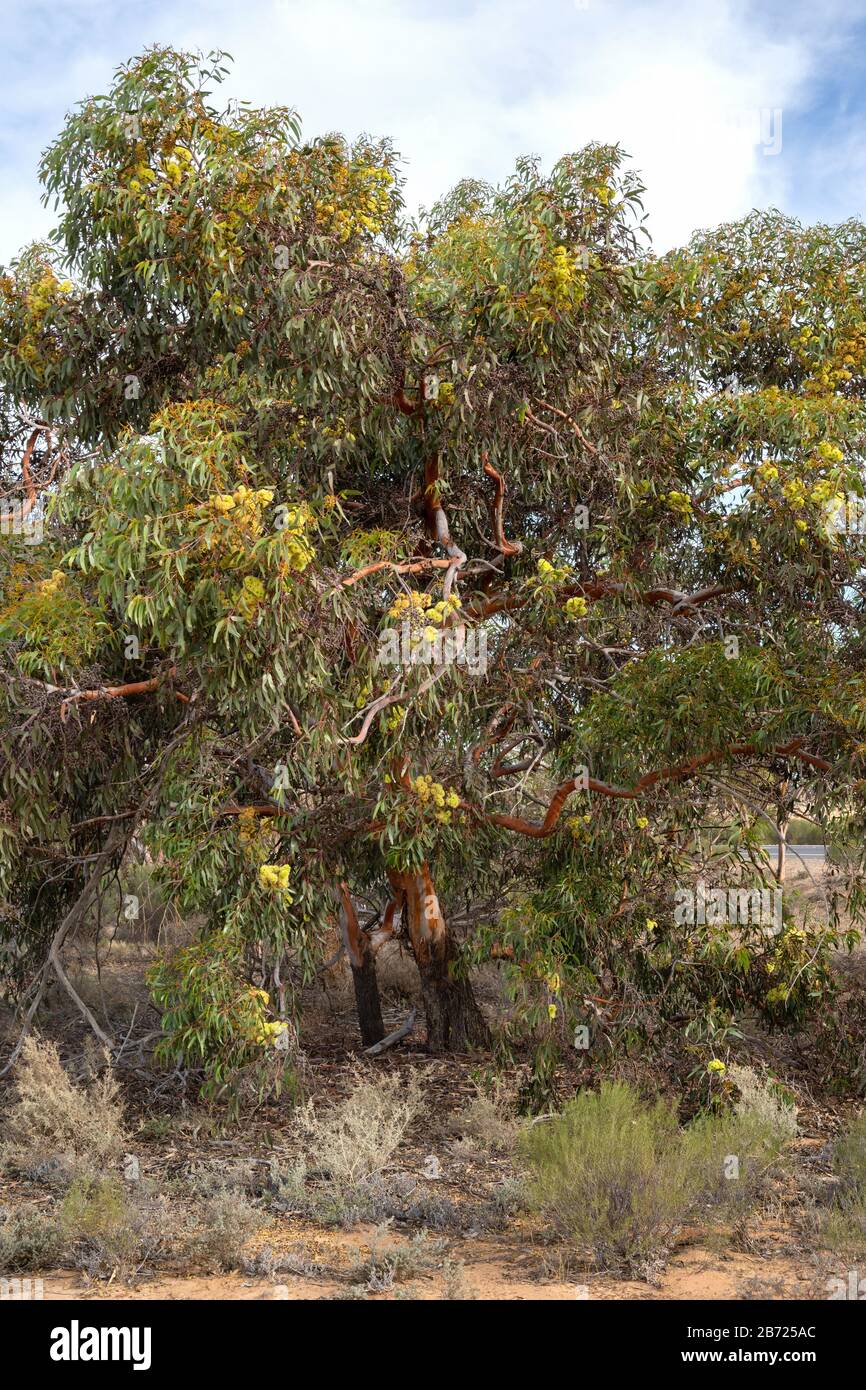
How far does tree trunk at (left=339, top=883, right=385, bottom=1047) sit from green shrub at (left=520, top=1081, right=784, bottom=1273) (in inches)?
131

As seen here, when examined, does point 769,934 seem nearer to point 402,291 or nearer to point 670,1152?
point 670,1152

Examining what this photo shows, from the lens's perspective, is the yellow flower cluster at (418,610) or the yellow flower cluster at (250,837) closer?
the yellow flower cluster at (418,610)

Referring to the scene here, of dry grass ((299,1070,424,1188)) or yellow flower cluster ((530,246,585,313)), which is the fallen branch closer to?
dry grass ((299,1070,424,1188))

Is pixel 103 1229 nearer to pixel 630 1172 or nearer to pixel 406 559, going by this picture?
pixel 630 1172

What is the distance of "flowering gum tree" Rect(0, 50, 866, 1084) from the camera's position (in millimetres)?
6172

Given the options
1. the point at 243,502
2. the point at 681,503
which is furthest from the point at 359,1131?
the point at 681,503

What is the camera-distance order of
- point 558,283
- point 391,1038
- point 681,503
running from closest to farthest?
point 558,283
point 681,503
point 391,1038

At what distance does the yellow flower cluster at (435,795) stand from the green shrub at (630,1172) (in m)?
1.55

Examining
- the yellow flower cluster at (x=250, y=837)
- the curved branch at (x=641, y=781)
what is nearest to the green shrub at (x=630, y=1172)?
the curved branch at (x=641, y=781)

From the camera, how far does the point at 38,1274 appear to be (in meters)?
5.43

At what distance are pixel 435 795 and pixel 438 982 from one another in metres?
2.80

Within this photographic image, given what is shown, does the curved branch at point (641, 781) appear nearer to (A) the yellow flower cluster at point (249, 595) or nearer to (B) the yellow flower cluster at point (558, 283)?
(A) the yellow flower cluster at point (249, 595)

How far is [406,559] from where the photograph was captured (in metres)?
7.09

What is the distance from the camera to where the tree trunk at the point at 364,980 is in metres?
9.57
